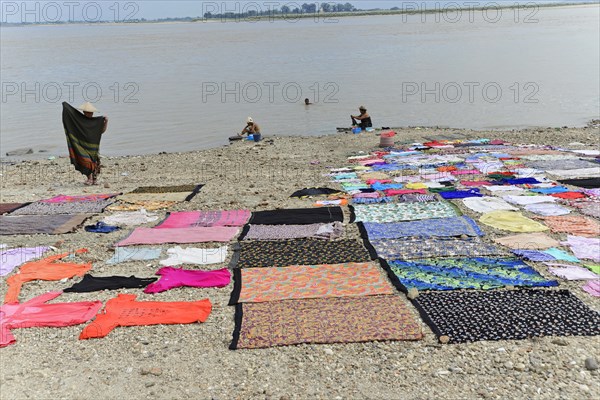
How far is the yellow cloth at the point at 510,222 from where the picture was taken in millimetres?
8148

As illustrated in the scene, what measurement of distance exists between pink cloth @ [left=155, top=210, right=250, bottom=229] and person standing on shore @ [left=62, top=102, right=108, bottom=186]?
3.51 meters

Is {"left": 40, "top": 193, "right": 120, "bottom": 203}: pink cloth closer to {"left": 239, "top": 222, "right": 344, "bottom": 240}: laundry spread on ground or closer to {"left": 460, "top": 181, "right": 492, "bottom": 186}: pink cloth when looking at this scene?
{"left": 239, "top": 222, "right": 344, "bottom": 240}: laundry spread on ground

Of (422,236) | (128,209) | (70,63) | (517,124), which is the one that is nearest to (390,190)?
(422,236)

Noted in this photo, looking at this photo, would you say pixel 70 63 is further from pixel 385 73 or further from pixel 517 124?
pixel 517 124

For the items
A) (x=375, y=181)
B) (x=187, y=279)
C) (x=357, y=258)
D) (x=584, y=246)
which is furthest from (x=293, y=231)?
(x=584, y=246)

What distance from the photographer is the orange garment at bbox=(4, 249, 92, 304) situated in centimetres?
690

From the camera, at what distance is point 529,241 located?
760 centimetres

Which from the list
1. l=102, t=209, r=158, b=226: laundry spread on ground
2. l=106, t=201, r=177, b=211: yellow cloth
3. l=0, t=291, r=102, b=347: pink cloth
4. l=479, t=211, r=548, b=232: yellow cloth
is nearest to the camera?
l=0, t=291, r=102, b=347: pink cloth

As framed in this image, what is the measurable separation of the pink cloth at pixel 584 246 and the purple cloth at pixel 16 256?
6.88 metres

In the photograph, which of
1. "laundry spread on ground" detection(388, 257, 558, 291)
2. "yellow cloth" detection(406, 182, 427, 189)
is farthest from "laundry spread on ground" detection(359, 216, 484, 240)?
"yellow cloth" detection(406, 182, 427, 189)

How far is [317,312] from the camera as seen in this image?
19.1 ft

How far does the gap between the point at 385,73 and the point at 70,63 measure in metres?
28.7

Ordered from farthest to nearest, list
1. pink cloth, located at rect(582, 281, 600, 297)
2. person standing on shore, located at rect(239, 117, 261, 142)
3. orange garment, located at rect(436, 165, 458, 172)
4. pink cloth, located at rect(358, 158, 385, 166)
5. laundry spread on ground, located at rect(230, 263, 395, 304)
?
1. person standing on shore, located at rect(239, 117, 261, 142)
2. pink cloth, located at rect(358, 158, 385, 166)
3. orange garment, located at rect(436, 165, 458, 172)
4. laundry spread on ground, located at rect(230, 263, 395, 304)
5. pink cloth, located at rect(582, 281, 600, 297)

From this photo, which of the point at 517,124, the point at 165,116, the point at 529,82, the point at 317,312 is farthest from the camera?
the point at 529,82
